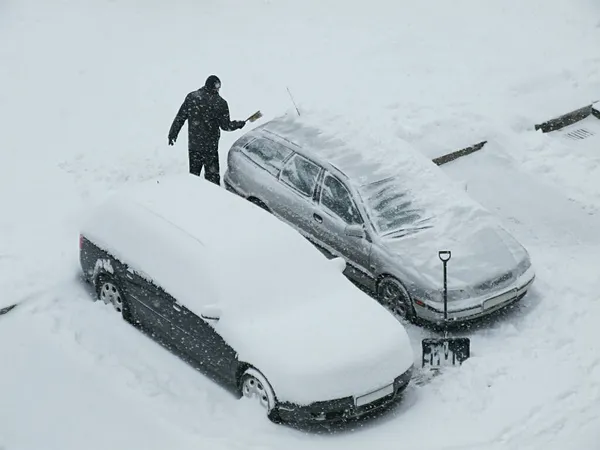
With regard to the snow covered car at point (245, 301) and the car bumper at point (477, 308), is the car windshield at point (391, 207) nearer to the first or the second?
the car bumper at point (477, 308)

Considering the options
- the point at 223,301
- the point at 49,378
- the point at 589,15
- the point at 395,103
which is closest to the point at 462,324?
the point at 223,301

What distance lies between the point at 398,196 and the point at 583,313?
2466 mm

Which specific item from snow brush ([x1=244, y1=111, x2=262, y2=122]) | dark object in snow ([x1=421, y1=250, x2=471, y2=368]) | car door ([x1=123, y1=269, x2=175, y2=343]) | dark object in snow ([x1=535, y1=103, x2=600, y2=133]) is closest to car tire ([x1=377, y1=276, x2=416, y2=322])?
dark object in snow ([x1=421, y1=250, x2=471, y2=368])

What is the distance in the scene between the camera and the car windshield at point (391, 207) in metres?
11.1

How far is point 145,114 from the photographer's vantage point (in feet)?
48.8

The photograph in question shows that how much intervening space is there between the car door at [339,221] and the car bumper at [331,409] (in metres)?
2.22

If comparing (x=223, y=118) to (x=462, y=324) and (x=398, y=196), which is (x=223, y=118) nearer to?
(x=398, y=196)

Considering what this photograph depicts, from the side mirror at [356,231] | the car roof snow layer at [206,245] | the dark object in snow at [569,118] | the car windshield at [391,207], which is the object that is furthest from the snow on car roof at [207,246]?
the dark object in snow at [569,118]

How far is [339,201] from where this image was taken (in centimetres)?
1138

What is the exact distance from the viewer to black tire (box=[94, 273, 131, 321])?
33.9ft

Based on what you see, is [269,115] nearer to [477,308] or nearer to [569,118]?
[569,118]

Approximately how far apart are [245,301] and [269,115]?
6125mm

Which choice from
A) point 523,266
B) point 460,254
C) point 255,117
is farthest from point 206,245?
point 255,117

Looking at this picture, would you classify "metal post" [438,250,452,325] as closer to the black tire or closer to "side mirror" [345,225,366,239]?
"side mirror" [345,225,366,239]
